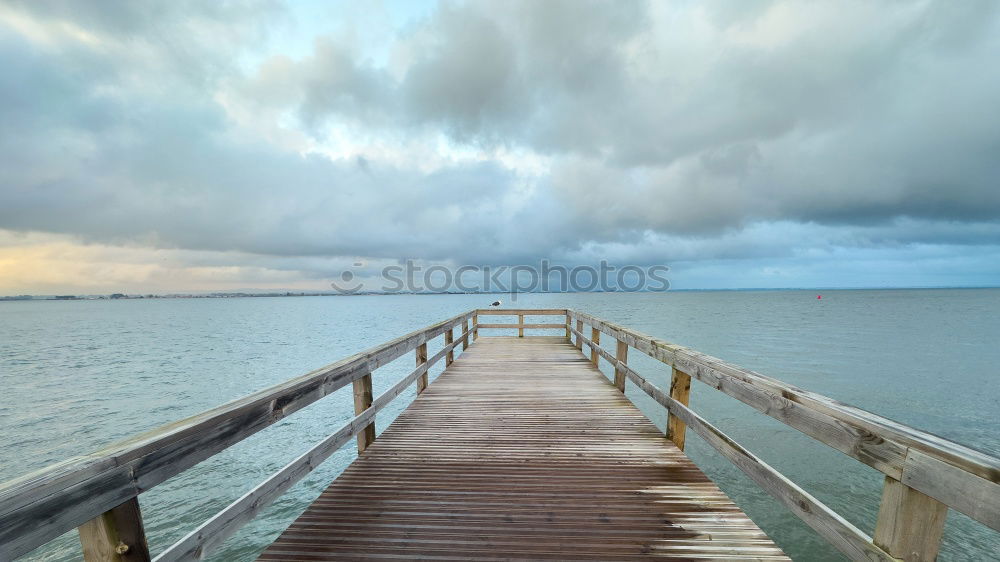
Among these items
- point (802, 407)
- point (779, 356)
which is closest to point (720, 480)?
point (802, 407)

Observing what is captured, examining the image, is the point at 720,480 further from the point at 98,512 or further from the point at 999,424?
the point at 999,424

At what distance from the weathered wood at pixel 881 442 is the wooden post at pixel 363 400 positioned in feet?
9.56

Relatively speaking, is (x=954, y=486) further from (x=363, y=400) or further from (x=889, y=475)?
(x=363, y=400)

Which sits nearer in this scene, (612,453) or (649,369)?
(612,453)

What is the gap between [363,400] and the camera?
134 inches

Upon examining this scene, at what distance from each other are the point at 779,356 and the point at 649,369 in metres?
7.95

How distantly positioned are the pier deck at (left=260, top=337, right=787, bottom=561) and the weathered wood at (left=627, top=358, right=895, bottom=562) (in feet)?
1.27

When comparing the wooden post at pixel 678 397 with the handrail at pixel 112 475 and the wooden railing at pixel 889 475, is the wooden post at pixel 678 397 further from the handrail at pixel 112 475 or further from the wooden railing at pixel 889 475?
the handrail at pixel 112 475

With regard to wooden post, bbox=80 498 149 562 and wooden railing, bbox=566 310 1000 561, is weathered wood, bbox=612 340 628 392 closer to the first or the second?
wooden railing, bbox=566 310 1000 561

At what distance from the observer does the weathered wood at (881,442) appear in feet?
3.94

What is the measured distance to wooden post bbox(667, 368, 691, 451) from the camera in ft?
11.3

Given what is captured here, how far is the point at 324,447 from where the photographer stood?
2697 millimetres

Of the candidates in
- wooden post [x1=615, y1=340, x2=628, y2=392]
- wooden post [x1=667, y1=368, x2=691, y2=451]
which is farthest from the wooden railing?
wooden post [x1=615, y1=340, x2=628, y2=392]

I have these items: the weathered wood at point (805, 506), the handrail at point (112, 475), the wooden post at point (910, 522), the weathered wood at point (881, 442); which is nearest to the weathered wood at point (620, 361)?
the weathered wood at point (805, 506)
